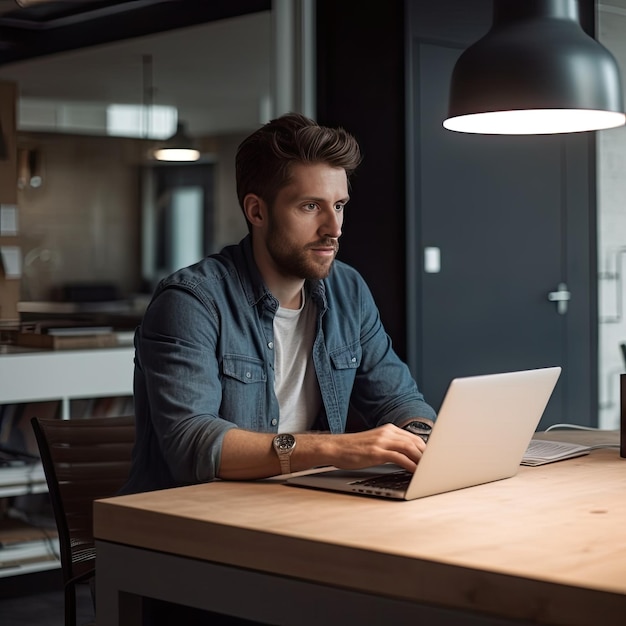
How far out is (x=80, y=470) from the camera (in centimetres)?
246

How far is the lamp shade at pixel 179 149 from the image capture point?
424 cm

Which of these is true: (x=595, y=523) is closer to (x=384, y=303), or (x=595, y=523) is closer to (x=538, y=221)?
(x=384, y=303)

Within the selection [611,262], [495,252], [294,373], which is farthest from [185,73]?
[611,262]

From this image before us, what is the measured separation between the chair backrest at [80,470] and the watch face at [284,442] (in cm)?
59

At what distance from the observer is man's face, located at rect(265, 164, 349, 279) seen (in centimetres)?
223

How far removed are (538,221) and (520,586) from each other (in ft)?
13.6

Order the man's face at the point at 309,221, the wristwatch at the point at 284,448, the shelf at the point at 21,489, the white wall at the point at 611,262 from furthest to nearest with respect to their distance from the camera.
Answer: the white wall at the point at 611,262
the shelf at the point at 21,489
the man's face at the point at 309,221
the wristwatch at the point at 284,448

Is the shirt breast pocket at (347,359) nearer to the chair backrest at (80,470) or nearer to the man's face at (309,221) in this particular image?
the man's face at (309,221)

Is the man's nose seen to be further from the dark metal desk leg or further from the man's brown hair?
the dark metal desk leg

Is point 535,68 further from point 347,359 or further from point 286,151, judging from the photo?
point 347,359

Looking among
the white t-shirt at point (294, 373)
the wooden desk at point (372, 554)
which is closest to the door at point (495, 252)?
the white t-shirt at point (294, 373)

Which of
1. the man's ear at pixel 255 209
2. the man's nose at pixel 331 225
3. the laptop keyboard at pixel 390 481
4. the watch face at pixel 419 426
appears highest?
the man's ear at pixel 255 209

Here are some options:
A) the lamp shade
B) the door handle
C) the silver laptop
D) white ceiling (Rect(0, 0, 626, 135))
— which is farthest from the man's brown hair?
the door handle

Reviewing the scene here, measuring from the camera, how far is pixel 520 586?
1.24 m
